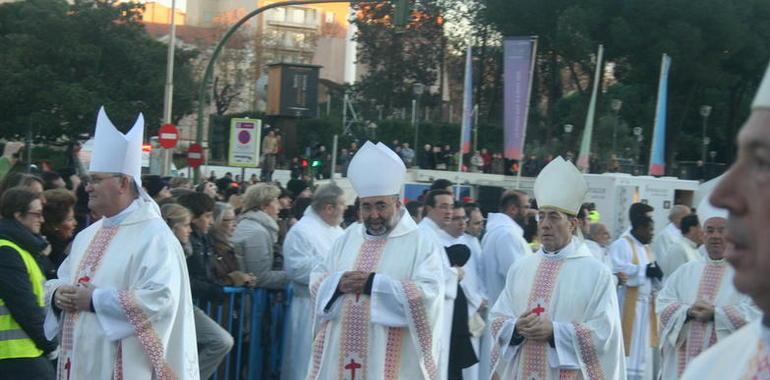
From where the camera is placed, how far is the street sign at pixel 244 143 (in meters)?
19.4

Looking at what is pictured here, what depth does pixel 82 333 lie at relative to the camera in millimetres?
6965

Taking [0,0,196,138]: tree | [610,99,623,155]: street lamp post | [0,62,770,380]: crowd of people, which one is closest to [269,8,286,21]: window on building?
[0,0,196,138]: tree

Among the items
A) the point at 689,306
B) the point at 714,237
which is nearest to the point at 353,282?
the point at 689,306

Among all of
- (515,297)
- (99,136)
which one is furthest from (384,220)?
(99,136)

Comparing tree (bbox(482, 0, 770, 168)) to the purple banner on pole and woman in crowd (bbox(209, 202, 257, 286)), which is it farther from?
woman in crowd (bbox(209, 202, 257, 286))

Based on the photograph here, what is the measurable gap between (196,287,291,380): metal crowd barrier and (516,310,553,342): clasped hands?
2.77m

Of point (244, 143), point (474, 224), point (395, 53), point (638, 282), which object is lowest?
point (638, 282)

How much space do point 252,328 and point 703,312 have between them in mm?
3693

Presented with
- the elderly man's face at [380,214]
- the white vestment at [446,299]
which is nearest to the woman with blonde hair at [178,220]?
the elderly man's face at [380,214]

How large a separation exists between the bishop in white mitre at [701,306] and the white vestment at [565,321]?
760 mm

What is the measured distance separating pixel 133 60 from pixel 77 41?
2.32 meters

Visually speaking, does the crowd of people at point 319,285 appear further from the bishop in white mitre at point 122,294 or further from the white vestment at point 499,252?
the white vestment at point 499,252

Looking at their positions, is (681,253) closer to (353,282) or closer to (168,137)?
(353,282)

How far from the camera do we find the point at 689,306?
866cm
